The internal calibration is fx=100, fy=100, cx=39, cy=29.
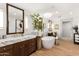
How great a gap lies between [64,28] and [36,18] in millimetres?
536

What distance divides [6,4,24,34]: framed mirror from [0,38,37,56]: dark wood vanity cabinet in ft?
0.79

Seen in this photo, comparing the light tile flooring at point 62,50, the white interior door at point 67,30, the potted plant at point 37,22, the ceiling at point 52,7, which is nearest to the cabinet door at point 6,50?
the light tile flooring at point 62,50

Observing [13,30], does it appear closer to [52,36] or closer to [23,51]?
[23,51]

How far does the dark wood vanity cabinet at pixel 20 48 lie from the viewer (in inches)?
65.0

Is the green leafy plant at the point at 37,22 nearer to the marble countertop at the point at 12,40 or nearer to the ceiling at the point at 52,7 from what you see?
the ceiling at the point at 52,7

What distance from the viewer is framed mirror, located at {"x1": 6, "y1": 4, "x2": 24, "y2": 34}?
5.76 ft

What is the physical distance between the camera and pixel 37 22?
1836 millimetres

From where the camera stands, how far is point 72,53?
1758 mm

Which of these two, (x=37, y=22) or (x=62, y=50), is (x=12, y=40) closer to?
(x=37, y=22)

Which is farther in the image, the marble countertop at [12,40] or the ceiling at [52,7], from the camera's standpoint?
the ceiling at [52,7]

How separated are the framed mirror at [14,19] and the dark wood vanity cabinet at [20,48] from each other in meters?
0.24

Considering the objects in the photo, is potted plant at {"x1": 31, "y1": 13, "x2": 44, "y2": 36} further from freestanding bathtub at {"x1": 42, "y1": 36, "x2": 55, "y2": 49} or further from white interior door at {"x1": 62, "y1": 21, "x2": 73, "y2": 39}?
white interior door at {"x1": 62, "y1": 21, "x2": 73, "y2": 39}

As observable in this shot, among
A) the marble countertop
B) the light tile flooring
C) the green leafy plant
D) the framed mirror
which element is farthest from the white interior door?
the framed mirror

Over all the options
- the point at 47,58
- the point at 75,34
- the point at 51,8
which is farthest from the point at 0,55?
the point at 75,34
